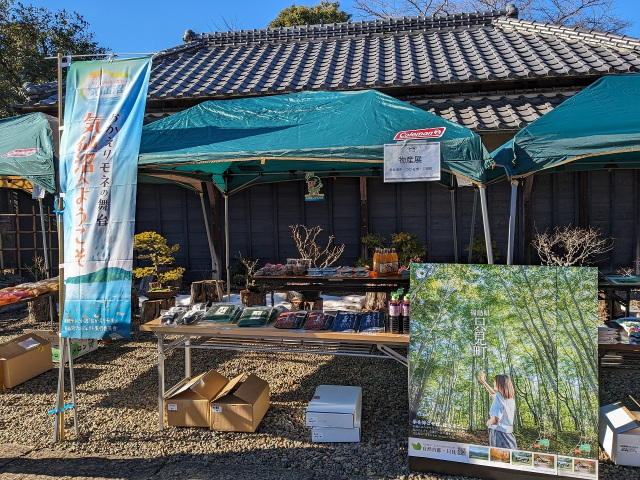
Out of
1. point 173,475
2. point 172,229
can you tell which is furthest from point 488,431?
point 172,229

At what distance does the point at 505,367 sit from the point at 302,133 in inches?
87.9

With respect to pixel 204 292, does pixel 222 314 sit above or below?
above

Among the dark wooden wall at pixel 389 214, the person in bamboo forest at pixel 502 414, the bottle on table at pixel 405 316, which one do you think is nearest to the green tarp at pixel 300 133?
the bottle on table at pixel 405 316

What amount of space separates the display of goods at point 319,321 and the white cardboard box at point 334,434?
716mm

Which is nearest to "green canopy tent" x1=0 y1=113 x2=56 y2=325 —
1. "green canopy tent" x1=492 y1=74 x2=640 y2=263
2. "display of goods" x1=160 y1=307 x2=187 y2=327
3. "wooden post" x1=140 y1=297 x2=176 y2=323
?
"display of goods" x1=160 y1=307 x2=187 y2=327

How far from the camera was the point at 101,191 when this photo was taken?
125 inches

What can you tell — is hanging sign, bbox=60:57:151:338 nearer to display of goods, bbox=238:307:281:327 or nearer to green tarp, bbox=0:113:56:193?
green tarp, bbox=0:113:56:193

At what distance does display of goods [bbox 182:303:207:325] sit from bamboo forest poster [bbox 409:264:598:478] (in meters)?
1.80

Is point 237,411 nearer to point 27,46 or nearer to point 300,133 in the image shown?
point 300,133

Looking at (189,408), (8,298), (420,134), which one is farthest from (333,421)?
(8,298)

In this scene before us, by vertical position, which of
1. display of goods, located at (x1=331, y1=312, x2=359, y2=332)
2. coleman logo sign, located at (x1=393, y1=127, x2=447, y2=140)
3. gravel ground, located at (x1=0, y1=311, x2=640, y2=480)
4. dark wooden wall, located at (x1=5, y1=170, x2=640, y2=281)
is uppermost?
coleman logo sign, located at (x1=393, y1=127, x2=447, y2=140)

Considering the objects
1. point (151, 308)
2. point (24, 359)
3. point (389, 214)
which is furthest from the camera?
point (389, 214)

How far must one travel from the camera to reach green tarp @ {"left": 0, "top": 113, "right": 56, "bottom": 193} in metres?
3.64

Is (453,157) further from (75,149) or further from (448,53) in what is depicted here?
(448,53)
